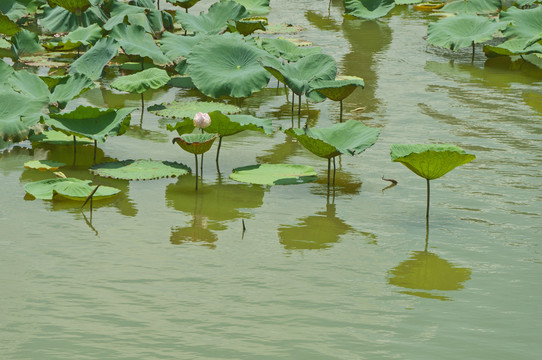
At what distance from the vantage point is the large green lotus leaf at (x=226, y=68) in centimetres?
648

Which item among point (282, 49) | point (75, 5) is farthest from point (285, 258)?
point (75, 5)

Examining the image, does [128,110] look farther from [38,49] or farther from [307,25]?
[307,25]

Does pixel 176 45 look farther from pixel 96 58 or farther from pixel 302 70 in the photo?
pixel 302 70

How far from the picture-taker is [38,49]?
9070 millimetres

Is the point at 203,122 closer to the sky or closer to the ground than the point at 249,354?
closer to the sky

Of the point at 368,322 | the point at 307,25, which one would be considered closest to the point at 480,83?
the point at 307,25

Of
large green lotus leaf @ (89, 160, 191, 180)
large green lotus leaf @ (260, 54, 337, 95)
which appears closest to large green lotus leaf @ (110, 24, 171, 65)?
large green lotus leaf @ (260, 54, 337, 95)

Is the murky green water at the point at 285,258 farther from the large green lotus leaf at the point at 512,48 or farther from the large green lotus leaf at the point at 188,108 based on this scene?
the large green lotus leaf at the point at 512,48

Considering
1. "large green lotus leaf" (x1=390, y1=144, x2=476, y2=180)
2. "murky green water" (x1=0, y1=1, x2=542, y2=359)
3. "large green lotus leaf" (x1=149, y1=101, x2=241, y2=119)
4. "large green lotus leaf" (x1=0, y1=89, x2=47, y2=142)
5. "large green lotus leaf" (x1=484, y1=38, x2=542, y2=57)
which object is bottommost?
"murky green water" (x1=0, y1=1, x2=542, y2=359)

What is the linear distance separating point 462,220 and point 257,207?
3.75 ft

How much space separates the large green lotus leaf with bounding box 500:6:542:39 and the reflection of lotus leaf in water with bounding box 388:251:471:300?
5.14 meters

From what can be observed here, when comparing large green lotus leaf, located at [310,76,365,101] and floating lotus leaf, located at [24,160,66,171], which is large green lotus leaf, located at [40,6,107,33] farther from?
floating lotus leaf, located at [24,160,66,171]

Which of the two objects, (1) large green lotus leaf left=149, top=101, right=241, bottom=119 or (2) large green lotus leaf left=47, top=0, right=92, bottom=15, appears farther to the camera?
(2) large green lotus leaf left=47, top=0, right=92, bottom=15

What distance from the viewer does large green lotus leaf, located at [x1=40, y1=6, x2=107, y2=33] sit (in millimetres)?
9297
